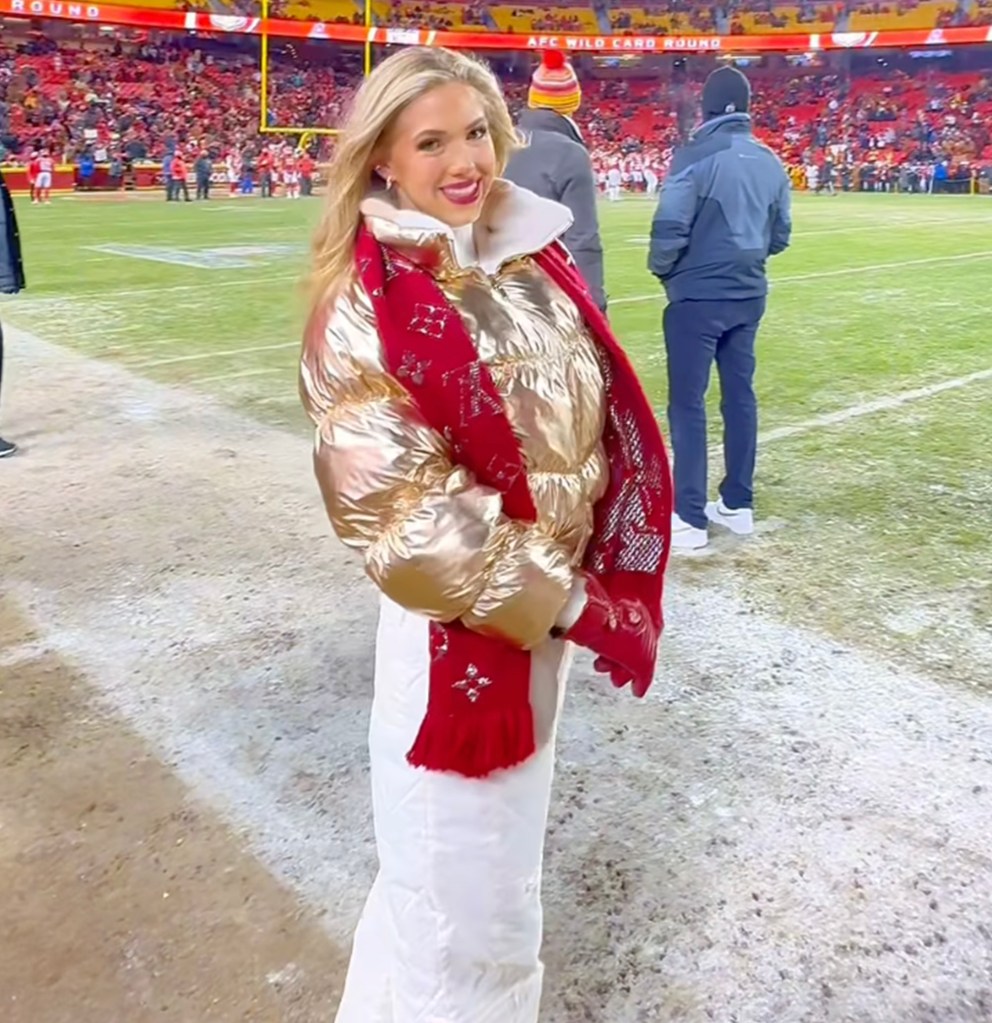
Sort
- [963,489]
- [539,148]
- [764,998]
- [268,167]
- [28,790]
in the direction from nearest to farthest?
[764,998]
[28,790]
[539,148]
[963,489]
[268,167]

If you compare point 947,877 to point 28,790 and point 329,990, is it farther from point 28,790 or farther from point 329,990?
point 28,790

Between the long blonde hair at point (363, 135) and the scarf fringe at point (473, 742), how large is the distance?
2.01 ft

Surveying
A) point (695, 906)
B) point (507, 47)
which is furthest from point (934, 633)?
point (507, 47)

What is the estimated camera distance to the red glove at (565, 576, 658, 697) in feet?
5.24

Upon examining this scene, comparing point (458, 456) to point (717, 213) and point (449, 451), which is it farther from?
point (717, 213)

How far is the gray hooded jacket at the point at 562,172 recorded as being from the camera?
4.39 m

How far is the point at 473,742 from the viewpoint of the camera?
155 cm

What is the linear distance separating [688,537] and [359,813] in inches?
91.6

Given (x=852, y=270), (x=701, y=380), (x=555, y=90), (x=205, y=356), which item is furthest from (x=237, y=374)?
(x=852, y=270)

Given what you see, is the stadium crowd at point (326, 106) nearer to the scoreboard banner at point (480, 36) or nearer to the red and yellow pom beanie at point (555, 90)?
the scoreboard banner at point (480, 36)

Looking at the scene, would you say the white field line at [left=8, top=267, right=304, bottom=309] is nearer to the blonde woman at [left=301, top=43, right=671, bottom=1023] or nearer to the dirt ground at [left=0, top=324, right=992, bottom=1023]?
the dirt ground at [left=0, top=324, right=992, bottom=1023]

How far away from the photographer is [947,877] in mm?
2615

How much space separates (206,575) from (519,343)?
10.2 ft

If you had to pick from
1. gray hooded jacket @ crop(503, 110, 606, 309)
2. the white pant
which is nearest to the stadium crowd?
gray hooded jacket @ crop(503, 110, 606, 309)
